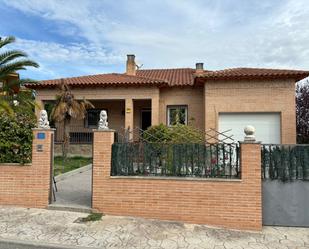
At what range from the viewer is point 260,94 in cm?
1505

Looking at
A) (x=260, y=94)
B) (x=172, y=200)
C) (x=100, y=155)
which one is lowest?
(x=172, y=200)

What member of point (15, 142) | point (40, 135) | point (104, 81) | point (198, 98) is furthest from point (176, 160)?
point (104, 81)

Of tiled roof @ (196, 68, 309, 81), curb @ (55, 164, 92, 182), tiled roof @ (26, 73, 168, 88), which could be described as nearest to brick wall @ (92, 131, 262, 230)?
curb @ (55, 164, 92, 182)

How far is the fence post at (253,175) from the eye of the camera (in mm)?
6762

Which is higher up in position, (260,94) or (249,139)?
(260,94)

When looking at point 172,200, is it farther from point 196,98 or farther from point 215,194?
point 196,98

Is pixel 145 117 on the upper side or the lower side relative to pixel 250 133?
upper

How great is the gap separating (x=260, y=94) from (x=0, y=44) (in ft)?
37.0

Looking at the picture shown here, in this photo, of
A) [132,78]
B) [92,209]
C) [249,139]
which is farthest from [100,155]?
[132,78]

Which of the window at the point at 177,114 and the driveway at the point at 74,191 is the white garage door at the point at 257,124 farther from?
the driveway at the point at 74,191

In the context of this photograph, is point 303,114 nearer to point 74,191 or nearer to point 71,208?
point 74,191

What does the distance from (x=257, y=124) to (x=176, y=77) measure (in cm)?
635

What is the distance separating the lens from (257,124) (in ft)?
49.4

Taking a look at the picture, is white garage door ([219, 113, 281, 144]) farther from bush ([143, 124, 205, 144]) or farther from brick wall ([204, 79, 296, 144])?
bush ([143, 124, 205, 144])
